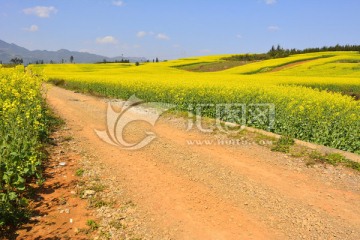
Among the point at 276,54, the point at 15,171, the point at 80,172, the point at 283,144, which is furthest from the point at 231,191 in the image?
the point at 276,54

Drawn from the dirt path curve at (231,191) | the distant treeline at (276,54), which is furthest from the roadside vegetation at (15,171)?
the distant treeline at (276,54)

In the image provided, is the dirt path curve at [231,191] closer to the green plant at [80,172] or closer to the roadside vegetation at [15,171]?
the green plant at [80,172]

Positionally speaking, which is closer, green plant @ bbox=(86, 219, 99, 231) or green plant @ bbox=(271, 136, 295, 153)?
green plant @ bbox=(86, 219, 99, 231)

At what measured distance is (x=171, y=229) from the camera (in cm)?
520

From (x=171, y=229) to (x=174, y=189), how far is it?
1.54m

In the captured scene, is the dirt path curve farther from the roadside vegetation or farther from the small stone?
the roadside vegetation

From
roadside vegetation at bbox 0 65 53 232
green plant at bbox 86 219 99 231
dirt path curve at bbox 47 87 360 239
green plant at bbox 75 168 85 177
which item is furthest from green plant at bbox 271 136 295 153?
roadside vegetation at bbox 0 65 53 232

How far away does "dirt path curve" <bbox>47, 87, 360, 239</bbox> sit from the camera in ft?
17.2

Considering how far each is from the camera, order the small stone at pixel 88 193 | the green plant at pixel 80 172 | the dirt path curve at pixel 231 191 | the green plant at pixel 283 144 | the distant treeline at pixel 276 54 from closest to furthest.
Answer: the dirt path curve at pixel 231 191
the small stone at pixel 88 193
the green plant at pixel 80 172
the green plant at pixel 283 144
the distant treeline at pixel 276 54

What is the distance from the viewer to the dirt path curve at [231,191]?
5254 millimetres

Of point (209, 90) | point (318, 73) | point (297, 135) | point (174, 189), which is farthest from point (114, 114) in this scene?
point (318, 73)

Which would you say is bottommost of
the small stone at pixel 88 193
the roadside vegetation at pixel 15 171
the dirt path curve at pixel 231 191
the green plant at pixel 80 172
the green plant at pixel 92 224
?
the dirt path curve at pixel 231 191

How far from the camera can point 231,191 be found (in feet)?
21.8

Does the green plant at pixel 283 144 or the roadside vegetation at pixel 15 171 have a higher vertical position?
the roadside vegetation at pixel 15 171
